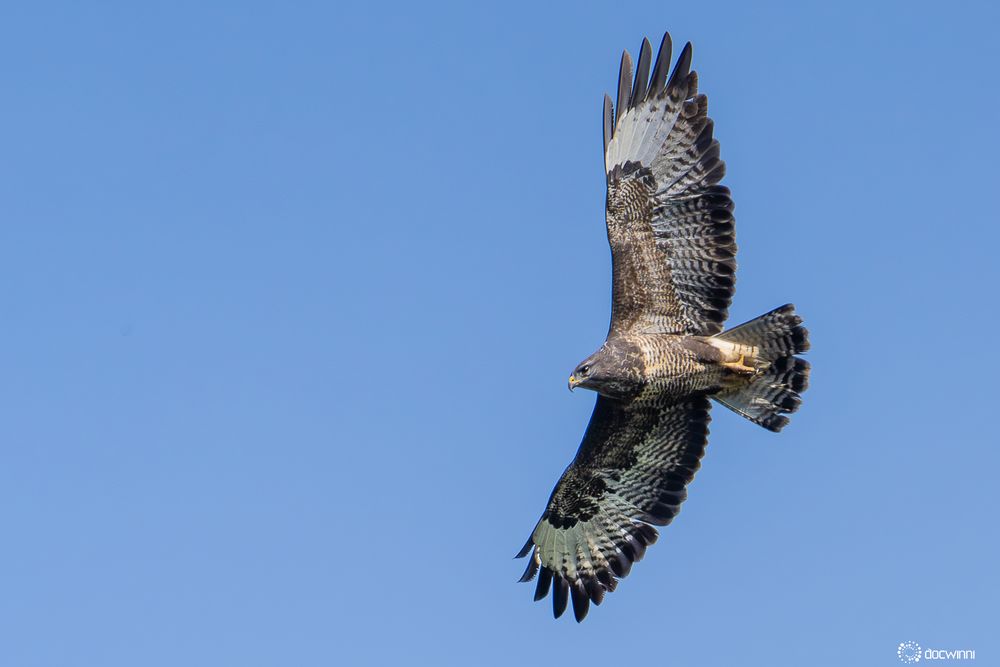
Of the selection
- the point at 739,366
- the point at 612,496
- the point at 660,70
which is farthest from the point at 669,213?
the point at 612,496

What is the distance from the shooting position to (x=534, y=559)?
51.2 ft

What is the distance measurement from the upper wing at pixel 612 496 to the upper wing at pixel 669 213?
1018 mm

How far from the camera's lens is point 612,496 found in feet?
50.4

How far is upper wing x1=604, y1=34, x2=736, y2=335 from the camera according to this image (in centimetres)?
1395

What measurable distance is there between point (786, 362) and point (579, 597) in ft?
11.1

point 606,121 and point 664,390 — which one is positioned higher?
point 606,121

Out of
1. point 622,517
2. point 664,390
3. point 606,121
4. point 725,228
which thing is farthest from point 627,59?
point 622,517

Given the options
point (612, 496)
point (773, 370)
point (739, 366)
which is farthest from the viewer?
point (612, 496)

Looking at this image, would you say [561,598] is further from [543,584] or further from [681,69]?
[681,69]

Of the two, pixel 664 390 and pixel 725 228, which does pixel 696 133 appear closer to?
pixel 725 228

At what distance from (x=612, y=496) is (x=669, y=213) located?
124 inches

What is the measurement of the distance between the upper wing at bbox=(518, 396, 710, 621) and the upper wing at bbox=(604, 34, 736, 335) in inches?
40.1

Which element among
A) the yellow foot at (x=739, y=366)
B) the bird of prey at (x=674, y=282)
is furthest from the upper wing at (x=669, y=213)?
the yellow foot at (x=739, y=366)

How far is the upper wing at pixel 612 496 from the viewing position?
1476 centimetres
